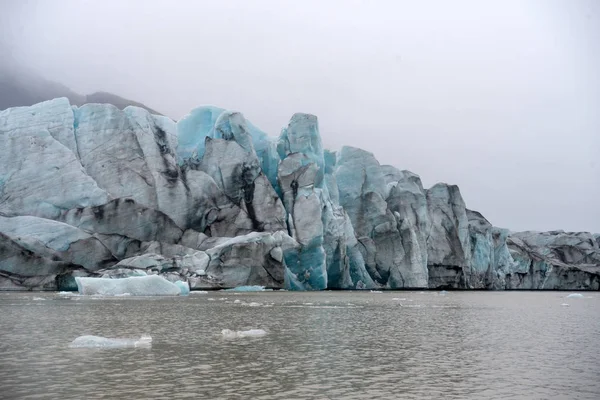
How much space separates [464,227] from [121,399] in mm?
65316

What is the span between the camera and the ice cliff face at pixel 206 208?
46.3 m

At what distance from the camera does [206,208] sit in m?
54.4

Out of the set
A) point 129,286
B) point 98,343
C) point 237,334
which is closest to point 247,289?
point 129,286

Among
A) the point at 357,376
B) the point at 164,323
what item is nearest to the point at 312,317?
the point at 164,323

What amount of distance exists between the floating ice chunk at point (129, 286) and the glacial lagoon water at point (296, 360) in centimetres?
1710

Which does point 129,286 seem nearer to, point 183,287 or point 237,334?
point 183,287

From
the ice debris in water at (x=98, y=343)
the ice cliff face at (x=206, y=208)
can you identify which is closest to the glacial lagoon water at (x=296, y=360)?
the ice debris in water at (x=98, y=343)

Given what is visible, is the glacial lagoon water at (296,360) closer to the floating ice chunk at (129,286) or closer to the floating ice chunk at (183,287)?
the floating ice chunk at (129,286)

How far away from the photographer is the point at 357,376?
36.8ft

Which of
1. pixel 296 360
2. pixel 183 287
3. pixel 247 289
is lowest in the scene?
pixel 296 360

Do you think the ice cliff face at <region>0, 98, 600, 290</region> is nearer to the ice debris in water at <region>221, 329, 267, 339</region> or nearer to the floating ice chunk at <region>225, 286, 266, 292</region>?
the floating ice chunk at <region>225, 286, 266, 292</region>

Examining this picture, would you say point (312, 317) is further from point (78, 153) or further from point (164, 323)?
point (78, 153)

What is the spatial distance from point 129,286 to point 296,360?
2914 centimetres

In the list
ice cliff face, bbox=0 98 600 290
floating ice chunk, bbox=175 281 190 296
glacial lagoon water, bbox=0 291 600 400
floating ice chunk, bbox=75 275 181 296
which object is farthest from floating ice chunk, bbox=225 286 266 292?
glacial lagoon water, bbox=0 291 600 400
